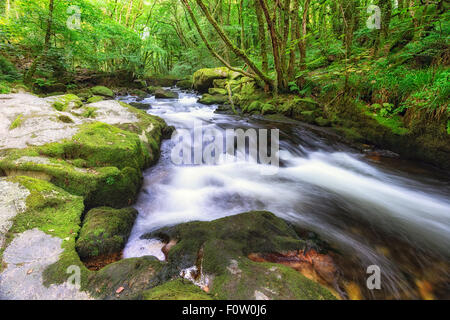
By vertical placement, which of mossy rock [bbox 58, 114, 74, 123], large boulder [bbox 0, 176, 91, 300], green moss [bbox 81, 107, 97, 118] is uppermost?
green moss [bbox 81, 107, 97, 118]

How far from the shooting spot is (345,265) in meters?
2.20

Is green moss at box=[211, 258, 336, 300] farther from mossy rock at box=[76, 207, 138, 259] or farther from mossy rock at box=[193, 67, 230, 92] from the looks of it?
mossy rock at box=[193, 67, 230, 92]

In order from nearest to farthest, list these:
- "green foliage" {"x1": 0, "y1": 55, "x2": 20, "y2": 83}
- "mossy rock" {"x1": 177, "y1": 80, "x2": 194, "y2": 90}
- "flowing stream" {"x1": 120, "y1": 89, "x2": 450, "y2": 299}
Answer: "flowing stream" {"x1": 120, "y1": 89, "x2": 450, "y2": 299}, "green foliage" {"x1": 0, "y1": 55, "x2": 20, "y2": 83}, "mossy rock" {"x1": 177, "y1": 80, "x2": 194, "y2": 90}

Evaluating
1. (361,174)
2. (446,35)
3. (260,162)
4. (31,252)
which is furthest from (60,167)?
(446,35)

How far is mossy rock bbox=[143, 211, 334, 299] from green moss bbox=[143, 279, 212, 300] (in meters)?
0.14

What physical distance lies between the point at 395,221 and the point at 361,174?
172 cm

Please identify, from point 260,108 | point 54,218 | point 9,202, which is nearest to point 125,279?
point 54,218

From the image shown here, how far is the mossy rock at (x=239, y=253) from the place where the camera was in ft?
4.86

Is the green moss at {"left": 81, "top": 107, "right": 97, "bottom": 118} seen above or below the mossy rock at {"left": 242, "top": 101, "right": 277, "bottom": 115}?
below

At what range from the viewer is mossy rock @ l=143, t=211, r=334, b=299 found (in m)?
1.48

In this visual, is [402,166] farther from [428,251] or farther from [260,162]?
[260,162]

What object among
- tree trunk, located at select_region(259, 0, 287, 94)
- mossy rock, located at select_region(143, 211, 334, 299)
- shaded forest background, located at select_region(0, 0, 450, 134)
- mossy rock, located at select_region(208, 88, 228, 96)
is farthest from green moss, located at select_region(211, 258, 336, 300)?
mossy rock, located at select_region(208, 88, 228, 96)

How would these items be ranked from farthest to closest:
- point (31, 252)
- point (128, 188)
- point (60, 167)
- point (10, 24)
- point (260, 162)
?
point (10, 24) → point (260, 162) → point (128, 188) → point (60, 167) → point (31, 252)
